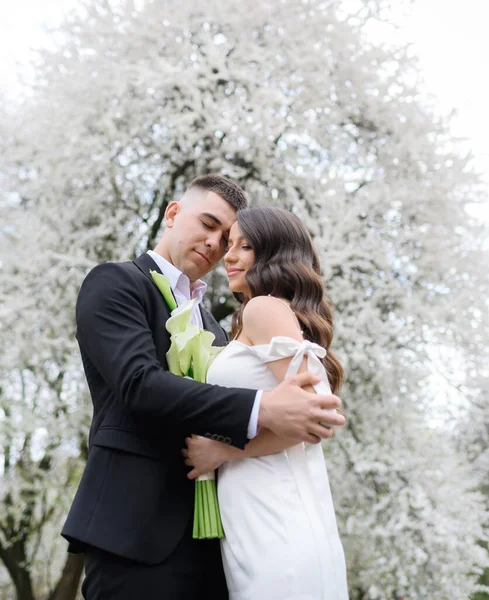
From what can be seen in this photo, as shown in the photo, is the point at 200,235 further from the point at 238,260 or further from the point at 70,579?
the point at 70,579

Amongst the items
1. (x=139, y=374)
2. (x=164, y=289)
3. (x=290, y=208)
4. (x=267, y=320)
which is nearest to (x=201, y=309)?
(x=164, y=289)

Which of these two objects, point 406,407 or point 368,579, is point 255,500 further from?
point 368,579

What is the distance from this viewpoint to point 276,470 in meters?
1.94

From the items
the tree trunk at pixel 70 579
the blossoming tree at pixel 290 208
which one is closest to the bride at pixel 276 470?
the blossoming tree at pixel 290 208

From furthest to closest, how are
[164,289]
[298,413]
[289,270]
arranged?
[164,289] < [289,270] < [298,413]

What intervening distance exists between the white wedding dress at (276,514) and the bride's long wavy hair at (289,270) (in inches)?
8.4

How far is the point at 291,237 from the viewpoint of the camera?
2277mm

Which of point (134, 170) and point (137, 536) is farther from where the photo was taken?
point (134, 170)

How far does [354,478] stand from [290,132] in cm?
338

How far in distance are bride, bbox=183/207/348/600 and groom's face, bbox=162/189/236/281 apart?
34cm

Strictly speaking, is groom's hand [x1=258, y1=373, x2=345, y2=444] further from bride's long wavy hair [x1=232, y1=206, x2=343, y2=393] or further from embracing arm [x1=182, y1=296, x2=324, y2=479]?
bride's long wavy hair [x1=232, y1=206, x2=343, y2=393]

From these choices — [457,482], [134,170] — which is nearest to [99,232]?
[134,170]

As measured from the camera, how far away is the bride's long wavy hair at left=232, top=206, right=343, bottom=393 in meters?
2.16

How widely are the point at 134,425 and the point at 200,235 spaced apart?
2.96 feet
